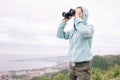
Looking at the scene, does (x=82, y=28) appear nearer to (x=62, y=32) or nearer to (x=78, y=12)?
(x=78, y=12)

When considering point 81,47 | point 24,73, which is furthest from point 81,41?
point 24,73

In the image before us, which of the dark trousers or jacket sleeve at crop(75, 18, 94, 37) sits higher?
jacket sleeve at crop(75, 18, 94, 37)

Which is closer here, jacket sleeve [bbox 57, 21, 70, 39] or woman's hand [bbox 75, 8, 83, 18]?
woman's hand [bbox 75, 8, 83, 18]

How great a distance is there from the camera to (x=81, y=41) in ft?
17.5

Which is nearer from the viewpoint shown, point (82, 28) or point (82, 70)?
point (82, 28)

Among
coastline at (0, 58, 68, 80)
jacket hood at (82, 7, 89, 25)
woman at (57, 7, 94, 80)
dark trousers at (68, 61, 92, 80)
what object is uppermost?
jacket hood at (82, 7, 89, 25)

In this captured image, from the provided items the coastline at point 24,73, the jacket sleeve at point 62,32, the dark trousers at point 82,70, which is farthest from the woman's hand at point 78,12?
the coastline at point 24,73

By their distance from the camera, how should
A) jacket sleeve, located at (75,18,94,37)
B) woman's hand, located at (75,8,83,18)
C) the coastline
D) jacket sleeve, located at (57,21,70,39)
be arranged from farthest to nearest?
the coastline, jacket sleeve, located at (57,21,70,39), woman's hand, located at (75,8,83,18), jacket sleeve, located at (75,18,94,37)

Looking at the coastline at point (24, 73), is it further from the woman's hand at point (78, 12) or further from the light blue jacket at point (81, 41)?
the woman's hand at point (78, 12)

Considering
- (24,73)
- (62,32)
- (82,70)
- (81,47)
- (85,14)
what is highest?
(85,14)

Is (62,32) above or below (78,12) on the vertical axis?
below

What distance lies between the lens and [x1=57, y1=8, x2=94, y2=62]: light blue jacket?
5.21m

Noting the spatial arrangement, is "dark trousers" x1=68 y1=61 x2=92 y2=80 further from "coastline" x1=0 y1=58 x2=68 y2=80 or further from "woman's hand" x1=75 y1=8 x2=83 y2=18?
"coastline" x1=0 y1=58 x2=68 y2=80

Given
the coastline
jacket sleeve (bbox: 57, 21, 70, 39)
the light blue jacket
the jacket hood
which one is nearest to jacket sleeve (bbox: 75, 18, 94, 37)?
the light blue jacket
